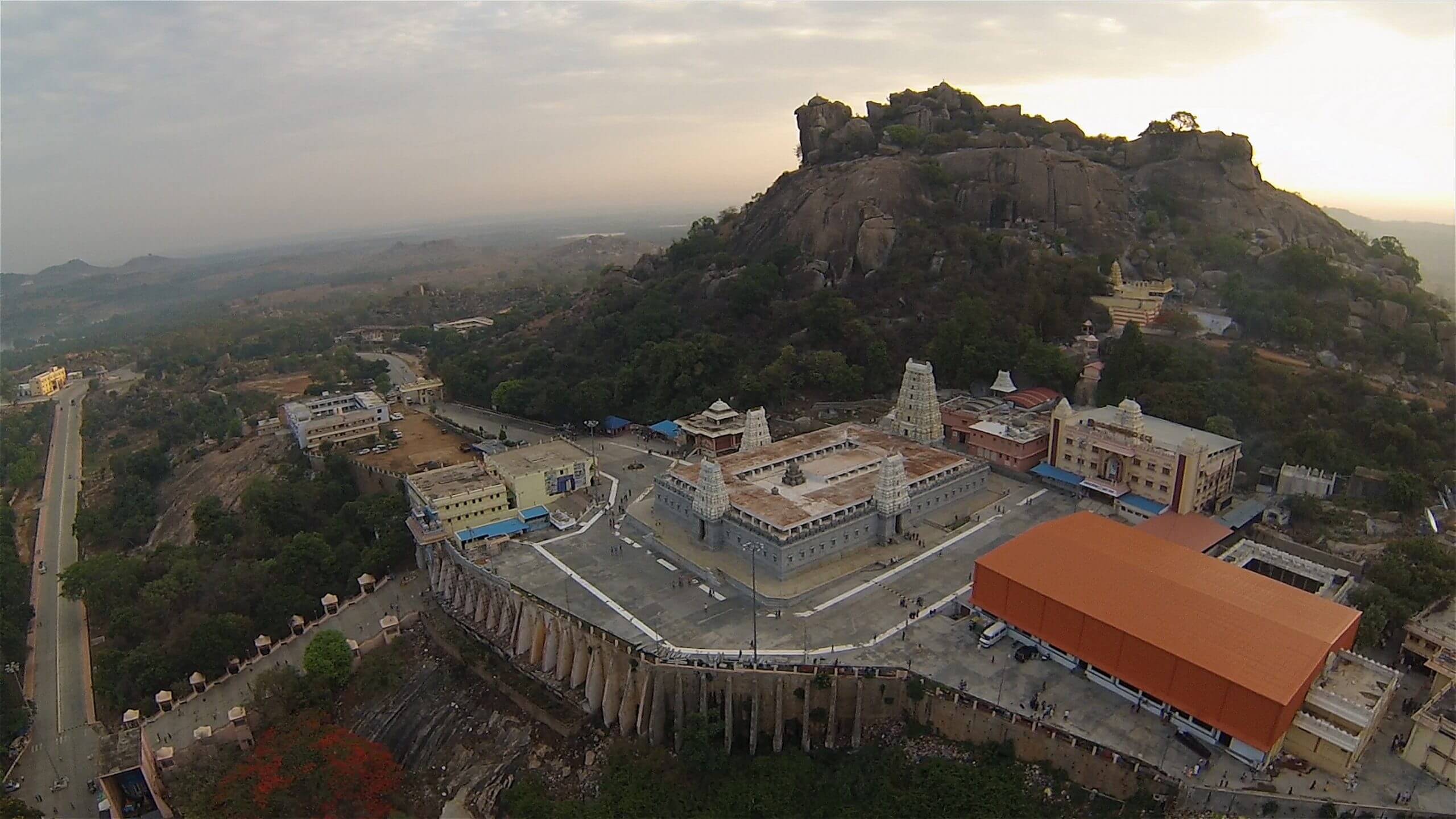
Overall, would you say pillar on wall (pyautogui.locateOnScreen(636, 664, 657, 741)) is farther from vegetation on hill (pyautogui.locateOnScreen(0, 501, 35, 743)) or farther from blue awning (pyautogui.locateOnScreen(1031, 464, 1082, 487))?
vegetation on hill (pyautogui.locateOnScreen(0, 501, 35, 743))

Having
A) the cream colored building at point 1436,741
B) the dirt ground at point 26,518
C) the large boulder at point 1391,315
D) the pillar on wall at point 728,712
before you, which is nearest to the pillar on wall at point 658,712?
the pillar on wall at point 728,712

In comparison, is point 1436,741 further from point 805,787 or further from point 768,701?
point 768,701

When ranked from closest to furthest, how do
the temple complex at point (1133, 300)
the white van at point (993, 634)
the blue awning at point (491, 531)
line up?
the white van at point (993, 634) < the blue awning at point (491, 531) < the temple complex at point (1133, 300)

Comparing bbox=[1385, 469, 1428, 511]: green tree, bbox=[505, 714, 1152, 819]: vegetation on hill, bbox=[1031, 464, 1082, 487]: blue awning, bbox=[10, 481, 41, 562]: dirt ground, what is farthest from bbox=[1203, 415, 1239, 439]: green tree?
bbox=[10, 481, 41, 562]: dirt ground

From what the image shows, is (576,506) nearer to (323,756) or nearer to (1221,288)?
(323,756)

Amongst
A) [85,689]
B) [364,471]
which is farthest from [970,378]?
[85,689]

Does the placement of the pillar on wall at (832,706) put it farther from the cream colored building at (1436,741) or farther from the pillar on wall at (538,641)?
the cream colored building at (1436,741)
